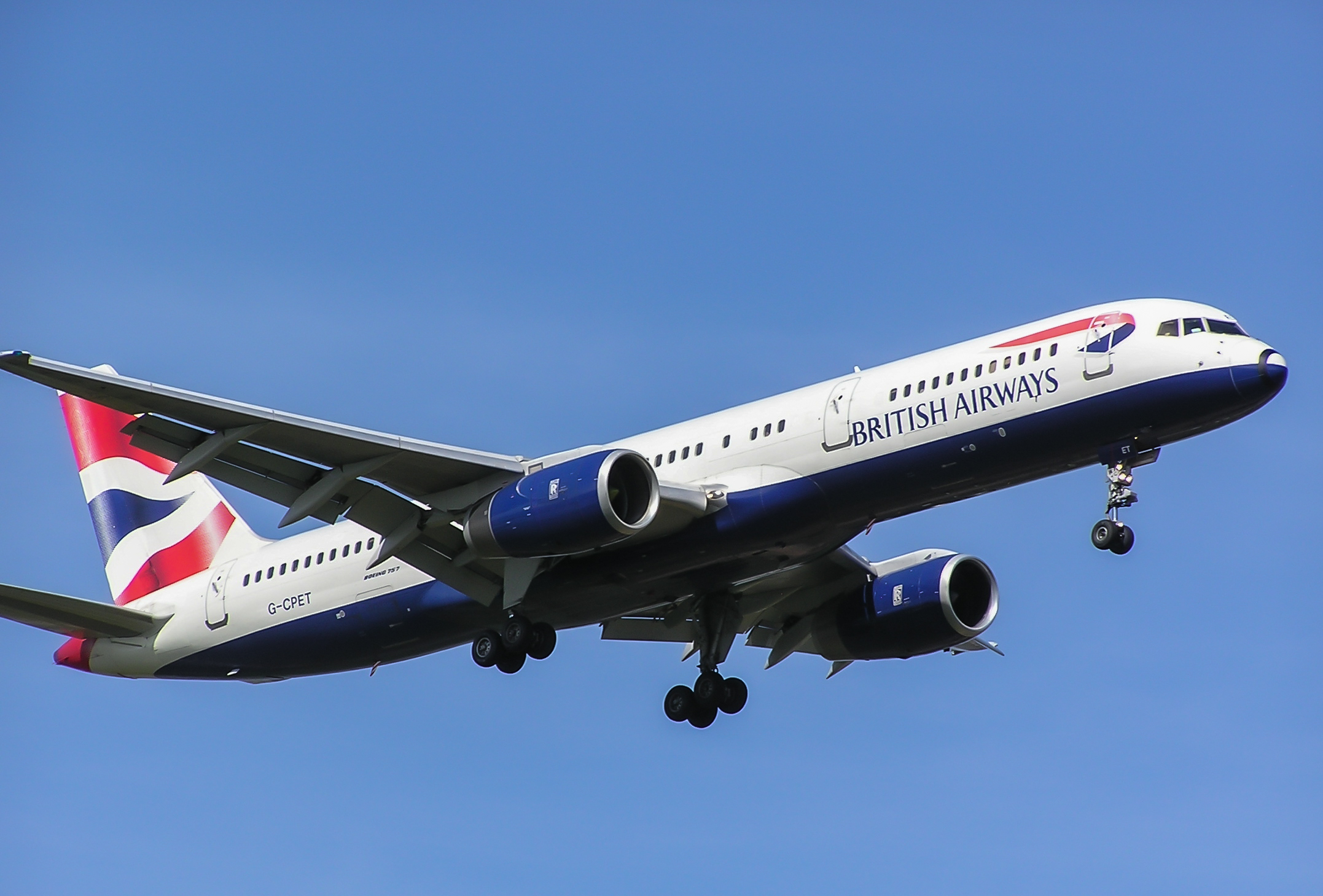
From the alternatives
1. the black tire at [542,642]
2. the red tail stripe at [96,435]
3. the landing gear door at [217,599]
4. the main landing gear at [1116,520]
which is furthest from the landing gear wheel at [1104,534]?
the red tail stripe at [96,435]

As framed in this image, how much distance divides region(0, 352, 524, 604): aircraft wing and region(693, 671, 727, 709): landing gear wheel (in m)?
5.08

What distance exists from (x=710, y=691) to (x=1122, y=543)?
9879 mm

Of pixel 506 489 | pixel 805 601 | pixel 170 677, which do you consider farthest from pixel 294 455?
pixel 805 601

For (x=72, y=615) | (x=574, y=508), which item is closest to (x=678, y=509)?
(x=574, y=508)

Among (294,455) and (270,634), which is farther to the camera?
(270,634)

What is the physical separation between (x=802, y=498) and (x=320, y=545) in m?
11.1

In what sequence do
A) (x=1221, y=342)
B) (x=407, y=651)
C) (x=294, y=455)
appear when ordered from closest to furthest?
(x=1221, y=342) < (x=294, y=455) < (x=407, y=651)

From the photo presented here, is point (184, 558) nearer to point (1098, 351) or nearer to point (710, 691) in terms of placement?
point (710, 691)

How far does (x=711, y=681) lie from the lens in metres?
35.9

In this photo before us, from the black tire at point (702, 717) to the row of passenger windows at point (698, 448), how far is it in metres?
5.90

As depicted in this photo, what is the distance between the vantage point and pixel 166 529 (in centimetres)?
4000

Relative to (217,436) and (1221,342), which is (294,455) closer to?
(217,436)

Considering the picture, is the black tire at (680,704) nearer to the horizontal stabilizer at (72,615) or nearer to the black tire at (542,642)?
the black tire at (542,642)

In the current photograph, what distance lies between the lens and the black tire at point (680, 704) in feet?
118
